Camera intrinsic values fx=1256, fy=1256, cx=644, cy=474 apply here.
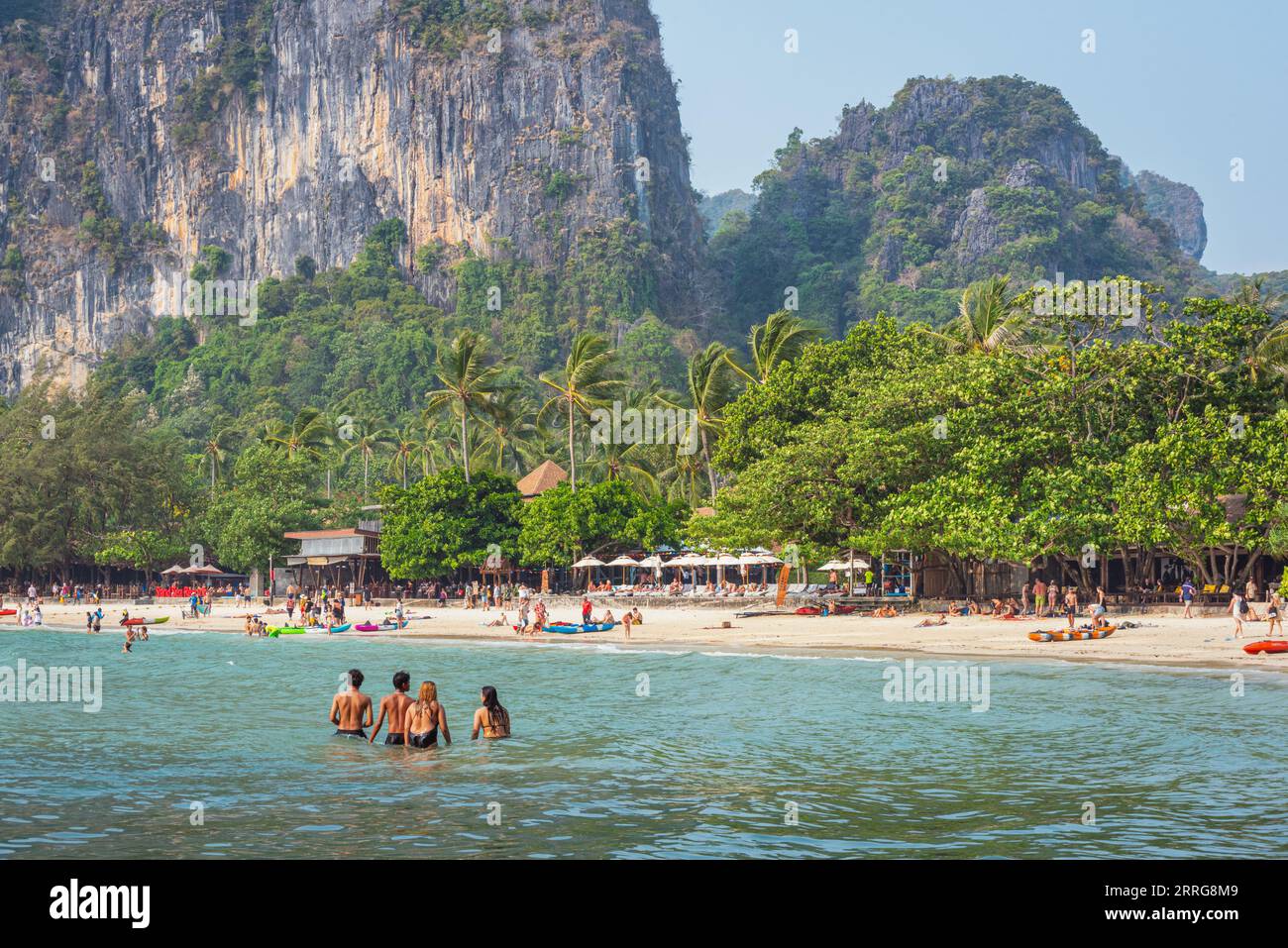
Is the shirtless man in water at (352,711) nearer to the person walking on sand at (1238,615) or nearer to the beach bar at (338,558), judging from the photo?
the person walking on sand at (1238,615)

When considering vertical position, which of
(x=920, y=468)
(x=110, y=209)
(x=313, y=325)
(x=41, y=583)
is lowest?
(x=41, y=583)

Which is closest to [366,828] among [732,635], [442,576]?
[732,635]

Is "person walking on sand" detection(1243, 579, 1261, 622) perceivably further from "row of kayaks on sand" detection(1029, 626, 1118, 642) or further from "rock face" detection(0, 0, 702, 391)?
"rock face" detection(0, 0, 702, 391)

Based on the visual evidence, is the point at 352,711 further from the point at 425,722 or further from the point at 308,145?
the point at 308,145

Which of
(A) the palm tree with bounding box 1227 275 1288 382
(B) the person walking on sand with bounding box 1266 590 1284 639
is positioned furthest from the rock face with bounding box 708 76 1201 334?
(B) the person walking on sand with bounding box 1266 590 1284 639

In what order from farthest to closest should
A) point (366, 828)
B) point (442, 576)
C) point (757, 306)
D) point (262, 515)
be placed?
point (757, 306)
point (262, 515)
point (442, 576)
point (366, 828)

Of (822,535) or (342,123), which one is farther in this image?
(342,123)

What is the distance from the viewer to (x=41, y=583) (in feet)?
276

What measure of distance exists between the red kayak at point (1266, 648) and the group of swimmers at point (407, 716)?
1902 centimetres

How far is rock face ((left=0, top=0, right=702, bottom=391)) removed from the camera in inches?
6196

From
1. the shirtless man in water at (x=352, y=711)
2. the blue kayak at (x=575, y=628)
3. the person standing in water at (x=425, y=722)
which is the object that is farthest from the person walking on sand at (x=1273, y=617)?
the shirtless man in water at (x=352, y=711)

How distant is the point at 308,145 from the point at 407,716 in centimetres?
15476

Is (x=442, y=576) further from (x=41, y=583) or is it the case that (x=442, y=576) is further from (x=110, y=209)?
(x=110, y=209)

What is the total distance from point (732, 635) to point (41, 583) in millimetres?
60564
